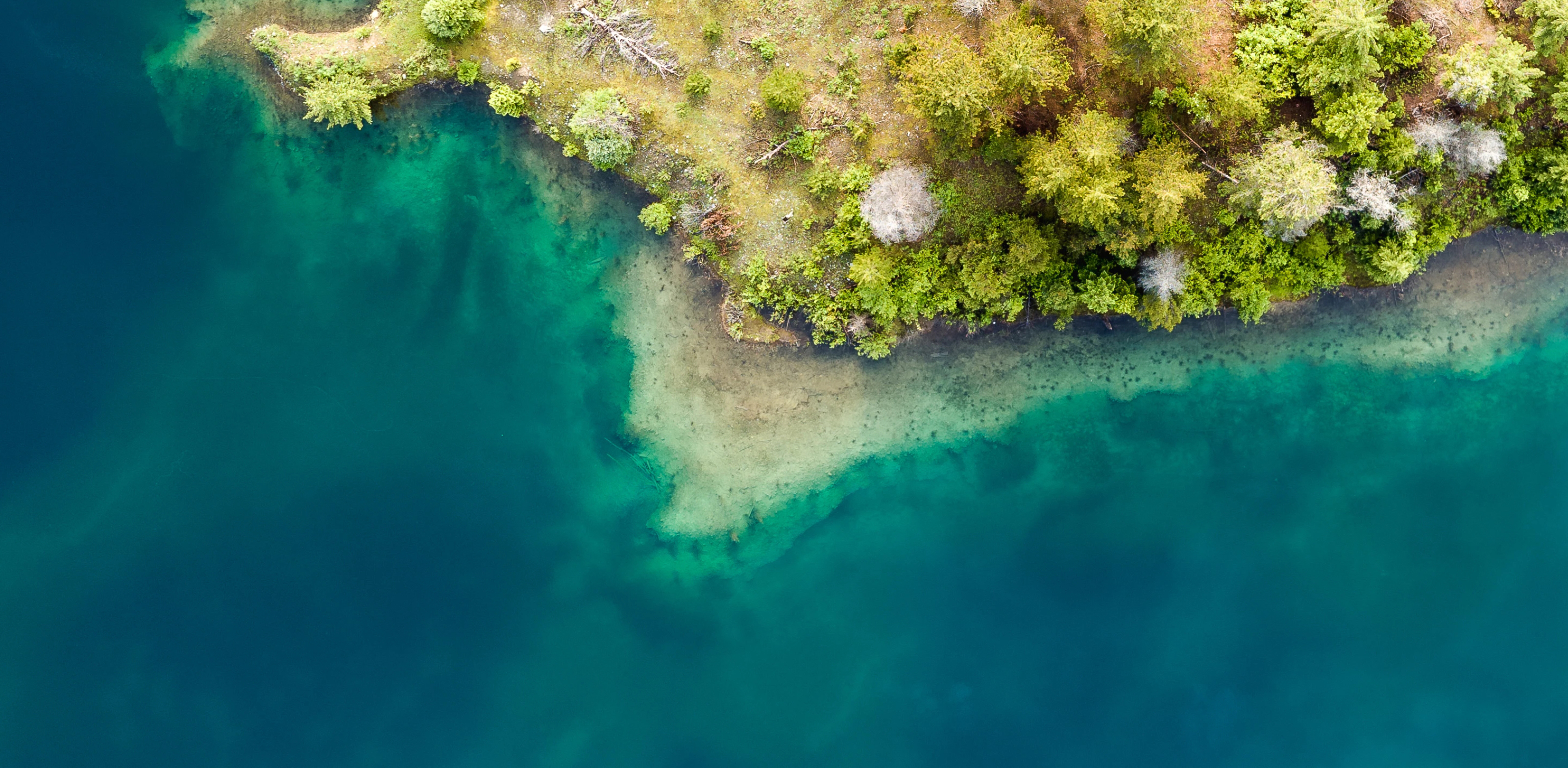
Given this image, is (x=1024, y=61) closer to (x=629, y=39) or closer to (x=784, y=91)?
(x=784, y=91)

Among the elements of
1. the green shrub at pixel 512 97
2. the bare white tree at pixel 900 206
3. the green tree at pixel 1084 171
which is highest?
the green shrub at pixel 512 97

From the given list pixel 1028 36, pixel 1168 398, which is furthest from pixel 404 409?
pixel 1168 398

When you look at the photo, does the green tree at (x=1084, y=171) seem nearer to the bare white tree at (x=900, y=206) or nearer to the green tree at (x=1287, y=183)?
the bare white tree at (x=900, y=206)

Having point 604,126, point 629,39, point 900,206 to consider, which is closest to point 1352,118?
point 900,206

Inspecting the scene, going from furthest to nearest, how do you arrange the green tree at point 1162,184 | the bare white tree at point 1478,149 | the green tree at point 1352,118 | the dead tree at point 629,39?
the dead tree at point 629,39 → the bare white tree at point 1478,149 → the green tree at point 1352,118 → the green tree at point 1162,184

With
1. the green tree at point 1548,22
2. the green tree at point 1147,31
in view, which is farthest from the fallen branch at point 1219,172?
the green tree at point 1548,22

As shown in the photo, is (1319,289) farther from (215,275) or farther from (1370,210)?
(215,275)

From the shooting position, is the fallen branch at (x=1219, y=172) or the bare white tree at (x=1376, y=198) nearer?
the bare white tree at (x=1376, y=198)

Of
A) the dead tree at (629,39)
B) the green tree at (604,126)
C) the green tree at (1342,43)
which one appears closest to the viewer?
the green tree at (1342,43)
